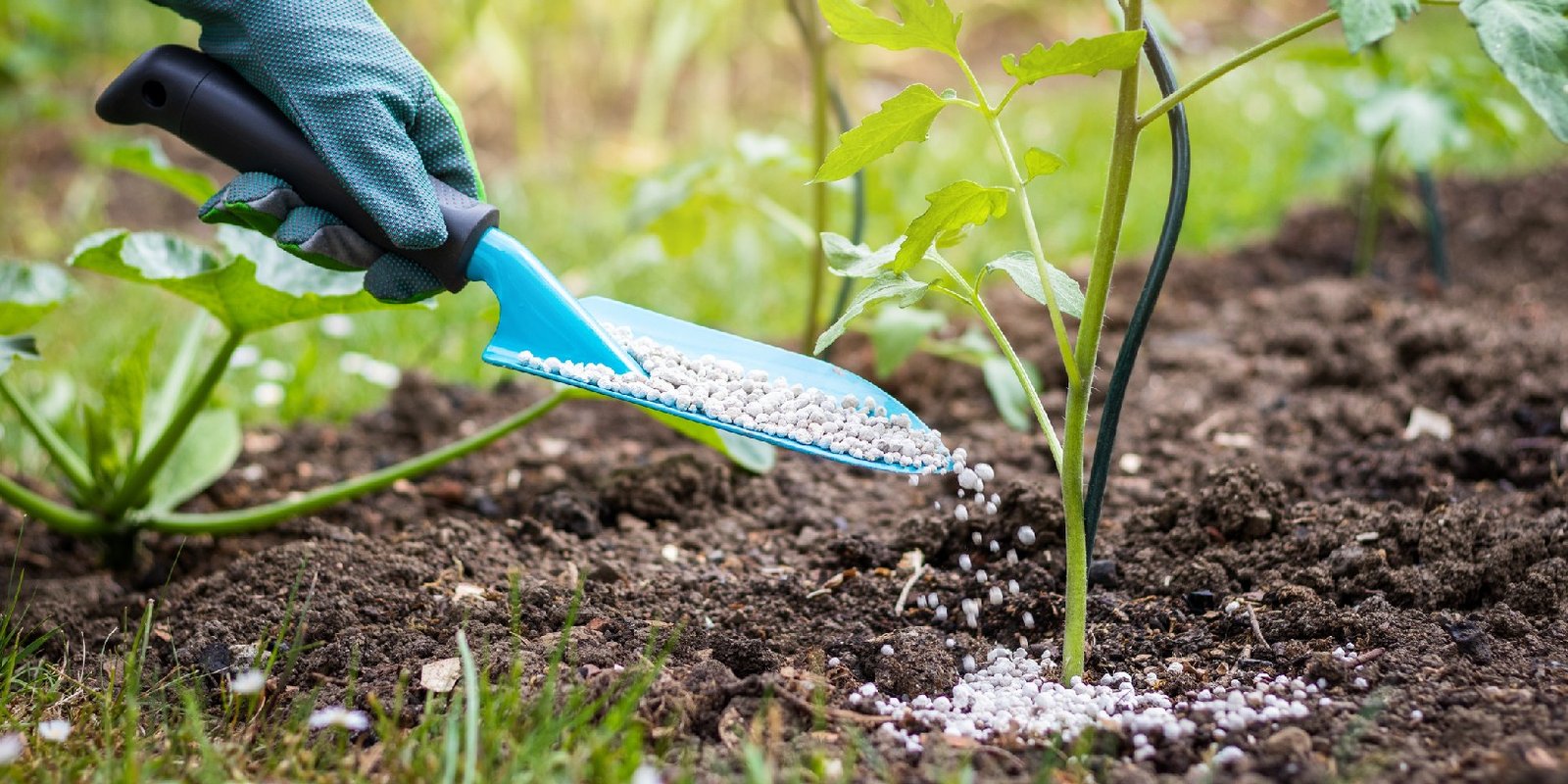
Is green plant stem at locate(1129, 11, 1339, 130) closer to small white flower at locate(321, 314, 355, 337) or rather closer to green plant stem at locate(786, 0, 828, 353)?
green plant stem at locate(786, 0, 828, 353)

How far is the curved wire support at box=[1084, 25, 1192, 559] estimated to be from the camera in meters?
1.29

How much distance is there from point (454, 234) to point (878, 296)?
20.1 inches

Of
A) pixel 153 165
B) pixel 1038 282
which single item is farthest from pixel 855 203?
pixel 153 165

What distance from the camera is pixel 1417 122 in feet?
7.86

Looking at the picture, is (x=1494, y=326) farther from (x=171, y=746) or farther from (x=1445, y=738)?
(x=171, y=746)

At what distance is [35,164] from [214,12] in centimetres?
351

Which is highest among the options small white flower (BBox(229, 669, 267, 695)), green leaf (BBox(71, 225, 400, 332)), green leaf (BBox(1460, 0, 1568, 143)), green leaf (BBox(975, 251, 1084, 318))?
green leaf (BBox(1460, 0, 1568, 143))

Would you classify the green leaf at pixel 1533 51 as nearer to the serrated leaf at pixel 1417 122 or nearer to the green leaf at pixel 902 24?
the green leaf at pixel 902 24

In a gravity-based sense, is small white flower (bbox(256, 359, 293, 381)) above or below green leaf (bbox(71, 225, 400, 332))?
below

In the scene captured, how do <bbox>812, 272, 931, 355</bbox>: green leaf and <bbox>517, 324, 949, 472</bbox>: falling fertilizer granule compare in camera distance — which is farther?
<bbox>517, 324, 949, 472</bbox>: falling fertilizer granule

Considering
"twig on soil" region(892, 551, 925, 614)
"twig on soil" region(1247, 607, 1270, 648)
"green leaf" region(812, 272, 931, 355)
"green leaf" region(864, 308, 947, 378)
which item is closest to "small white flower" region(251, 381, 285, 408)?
"green leaf" region(864, 308, 947, 378)

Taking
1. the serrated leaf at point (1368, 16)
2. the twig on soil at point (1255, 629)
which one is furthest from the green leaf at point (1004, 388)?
the serrated leaf at point (1368, 16)

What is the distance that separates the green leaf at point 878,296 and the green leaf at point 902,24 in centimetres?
22

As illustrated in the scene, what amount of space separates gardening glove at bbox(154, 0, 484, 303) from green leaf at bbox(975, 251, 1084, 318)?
0.62m
